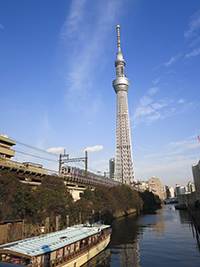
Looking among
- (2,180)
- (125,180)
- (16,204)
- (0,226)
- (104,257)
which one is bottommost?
(104,257)

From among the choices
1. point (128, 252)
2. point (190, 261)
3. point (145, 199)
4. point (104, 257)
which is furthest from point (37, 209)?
point (145, 199)

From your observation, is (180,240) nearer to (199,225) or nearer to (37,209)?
(199,225)

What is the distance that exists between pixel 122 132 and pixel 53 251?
144608 millimetres

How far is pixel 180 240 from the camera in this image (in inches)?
1251

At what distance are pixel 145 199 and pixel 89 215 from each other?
67997mm

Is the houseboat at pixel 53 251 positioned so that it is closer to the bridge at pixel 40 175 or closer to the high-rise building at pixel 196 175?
the bridge at pixel 40 175

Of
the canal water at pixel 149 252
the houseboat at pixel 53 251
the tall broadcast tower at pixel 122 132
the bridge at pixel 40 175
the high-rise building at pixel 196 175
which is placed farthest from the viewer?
the tall broadcast tower at pixel 122 132

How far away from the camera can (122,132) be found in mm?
159500

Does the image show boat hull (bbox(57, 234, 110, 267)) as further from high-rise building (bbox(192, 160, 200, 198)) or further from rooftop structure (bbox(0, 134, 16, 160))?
high-rise building (bbox(192, 160, 200, 198))

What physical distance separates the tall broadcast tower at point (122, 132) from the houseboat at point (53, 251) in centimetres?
11990

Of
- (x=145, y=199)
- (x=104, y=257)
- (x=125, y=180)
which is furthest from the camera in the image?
(x=125, y=180)

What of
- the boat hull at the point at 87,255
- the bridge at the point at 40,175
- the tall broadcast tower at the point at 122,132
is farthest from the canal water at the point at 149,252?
the tall broadcast tower at the point at 122,132

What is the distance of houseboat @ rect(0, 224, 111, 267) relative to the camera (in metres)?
15.3

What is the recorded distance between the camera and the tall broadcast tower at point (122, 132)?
485 ft
